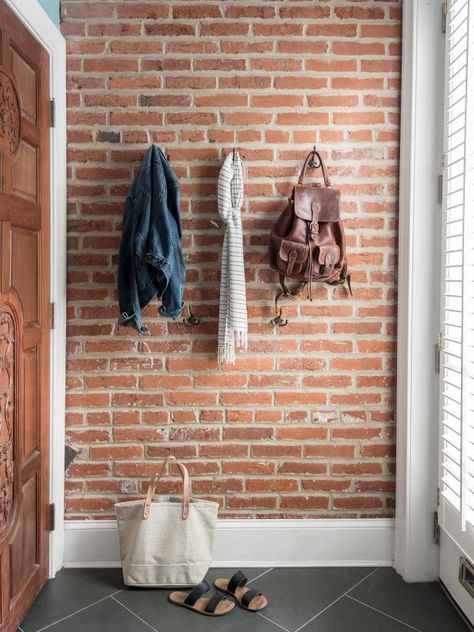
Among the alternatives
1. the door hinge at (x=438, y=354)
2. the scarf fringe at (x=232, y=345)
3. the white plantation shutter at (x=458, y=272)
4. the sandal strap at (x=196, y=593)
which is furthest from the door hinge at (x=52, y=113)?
the sandal strap at (x=196, y=593)

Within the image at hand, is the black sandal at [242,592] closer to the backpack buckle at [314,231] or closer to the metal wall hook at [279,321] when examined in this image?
the metal wall hook at [279,321]

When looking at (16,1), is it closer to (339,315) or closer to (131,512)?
(339,315)

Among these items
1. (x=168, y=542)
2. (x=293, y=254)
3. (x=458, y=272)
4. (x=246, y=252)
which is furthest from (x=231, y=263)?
(x=168, y=542)

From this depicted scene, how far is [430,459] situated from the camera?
2.35 m

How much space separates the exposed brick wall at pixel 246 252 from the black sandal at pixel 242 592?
0.30 m

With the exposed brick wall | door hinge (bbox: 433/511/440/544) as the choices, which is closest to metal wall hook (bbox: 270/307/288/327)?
the exposed brick wall

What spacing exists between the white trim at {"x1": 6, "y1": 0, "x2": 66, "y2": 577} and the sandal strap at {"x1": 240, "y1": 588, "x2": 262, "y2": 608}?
0.83 meters

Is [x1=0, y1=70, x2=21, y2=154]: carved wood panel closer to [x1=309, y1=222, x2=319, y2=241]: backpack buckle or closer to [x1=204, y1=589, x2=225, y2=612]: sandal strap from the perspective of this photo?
[x1=309, y1=222, x2=319, y2=241]: backpack buckle

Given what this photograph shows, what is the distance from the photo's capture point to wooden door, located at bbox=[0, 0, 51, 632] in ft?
6.07

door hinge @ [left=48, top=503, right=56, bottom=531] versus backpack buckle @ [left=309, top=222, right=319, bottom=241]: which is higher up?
backpack buckle @ [left=309, top=222, right=319, bottom=241]

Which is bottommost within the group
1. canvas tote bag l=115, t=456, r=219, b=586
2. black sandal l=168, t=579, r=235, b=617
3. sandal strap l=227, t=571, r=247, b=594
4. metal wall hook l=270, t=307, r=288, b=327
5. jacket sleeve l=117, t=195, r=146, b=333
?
black sandal l=168, t=579, r=235, b=617

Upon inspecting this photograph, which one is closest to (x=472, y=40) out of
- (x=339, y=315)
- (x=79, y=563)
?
(x=339, y=315)

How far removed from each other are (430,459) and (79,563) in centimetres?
160

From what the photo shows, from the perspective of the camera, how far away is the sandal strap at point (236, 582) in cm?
222
